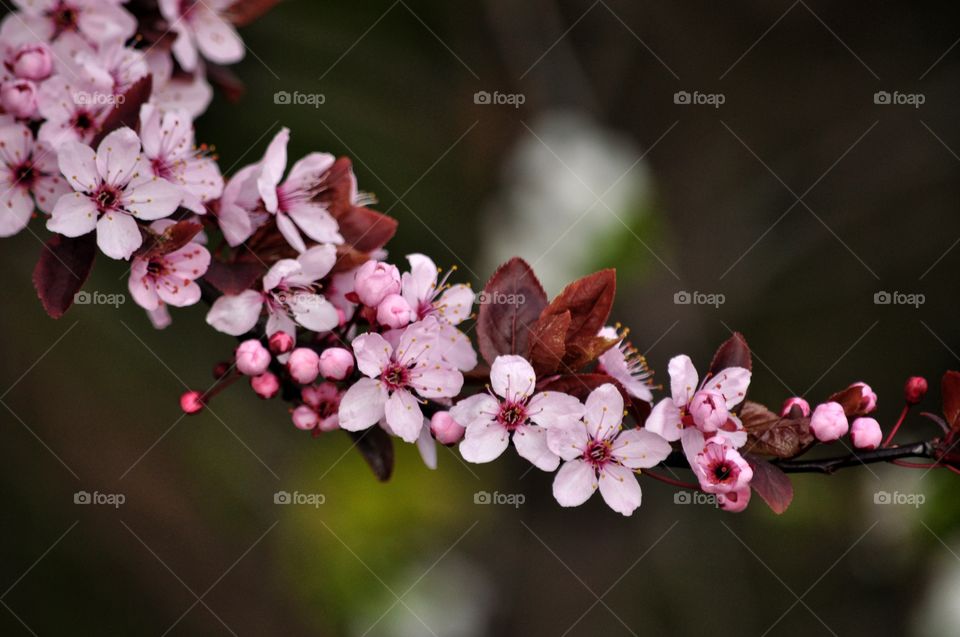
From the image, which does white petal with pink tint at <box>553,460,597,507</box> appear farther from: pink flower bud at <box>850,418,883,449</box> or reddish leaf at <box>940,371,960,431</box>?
reddish leaf at <box>940,371,960,431</box>

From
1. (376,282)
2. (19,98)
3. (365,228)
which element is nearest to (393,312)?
(376,282)

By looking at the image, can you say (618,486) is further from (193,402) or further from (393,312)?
(193,402)

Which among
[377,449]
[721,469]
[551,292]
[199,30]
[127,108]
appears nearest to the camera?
[721,469]

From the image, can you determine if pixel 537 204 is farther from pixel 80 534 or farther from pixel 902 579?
pixel 80 534

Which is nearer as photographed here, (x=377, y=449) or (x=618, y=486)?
(x=618, y=486)

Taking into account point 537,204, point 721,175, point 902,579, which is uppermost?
point 721,175

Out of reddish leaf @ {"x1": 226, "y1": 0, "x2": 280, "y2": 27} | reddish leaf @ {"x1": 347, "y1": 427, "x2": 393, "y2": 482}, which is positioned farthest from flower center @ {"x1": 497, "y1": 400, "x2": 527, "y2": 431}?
reddish leaf @ {"x1": 226, "y1": 0, "x2": 280, "y2": 27}

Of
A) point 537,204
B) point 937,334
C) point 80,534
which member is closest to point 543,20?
point 537,204
